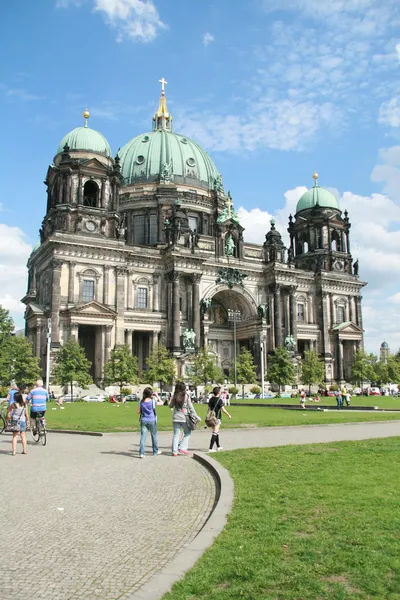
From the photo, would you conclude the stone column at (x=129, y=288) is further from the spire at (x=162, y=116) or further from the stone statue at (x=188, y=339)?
the spire at (x=162, y=116)

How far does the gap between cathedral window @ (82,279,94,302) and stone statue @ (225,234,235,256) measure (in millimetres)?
21517

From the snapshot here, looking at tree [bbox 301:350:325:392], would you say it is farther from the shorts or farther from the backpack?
the shorts

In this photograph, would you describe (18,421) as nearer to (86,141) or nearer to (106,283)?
(106,283)

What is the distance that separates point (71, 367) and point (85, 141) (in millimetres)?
30833

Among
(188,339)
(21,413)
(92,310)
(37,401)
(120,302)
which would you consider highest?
(120,302)

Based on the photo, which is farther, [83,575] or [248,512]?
[248,512]

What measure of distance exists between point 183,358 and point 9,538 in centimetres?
5891

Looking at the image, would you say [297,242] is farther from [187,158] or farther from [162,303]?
[162,303]

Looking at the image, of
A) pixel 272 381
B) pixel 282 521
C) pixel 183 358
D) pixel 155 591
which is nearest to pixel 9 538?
pixel 155 591

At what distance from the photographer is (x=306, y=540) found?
7.15 m

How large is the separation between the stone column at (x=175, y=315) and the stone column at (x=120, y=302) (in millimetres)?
6482

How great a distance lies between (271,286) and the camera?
257 ft

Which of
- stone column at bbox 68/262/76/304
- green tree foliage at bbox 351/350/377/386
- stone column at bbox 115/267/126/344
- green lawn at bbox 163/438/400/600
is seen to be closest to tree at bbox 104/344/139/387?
stone column at bbox 115/267/126/344

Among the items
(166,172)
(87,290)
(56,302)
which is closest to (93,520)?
(56,302)
